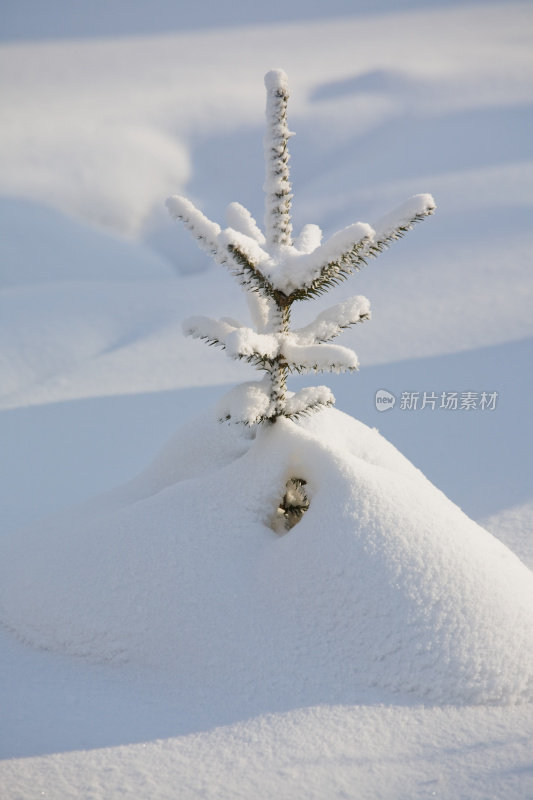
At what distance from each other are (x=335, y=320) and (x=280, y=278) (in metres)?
0.20

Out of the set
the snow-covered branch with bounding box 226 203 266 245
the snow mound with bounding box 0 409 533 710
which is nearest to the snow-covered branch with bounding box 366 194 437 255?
the snow-covered branch with bounding box 226 203 266 245

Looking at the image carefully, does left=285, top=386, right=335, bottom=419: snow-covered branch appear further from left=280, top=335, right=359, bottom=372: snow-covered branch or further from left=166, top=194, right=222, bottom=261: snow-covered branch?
left=166, top=194, right=222, bottom=261: snow-covered branch

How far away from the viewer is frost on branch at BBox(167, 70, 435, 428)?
231 cm

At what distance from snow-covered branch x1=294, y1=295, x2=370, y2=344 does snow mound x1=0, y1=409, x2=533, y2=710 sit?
11.0 inches

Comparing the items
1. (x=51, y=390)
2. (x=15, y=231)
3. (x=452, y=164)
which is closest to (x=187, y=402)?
(x=51, y=390)

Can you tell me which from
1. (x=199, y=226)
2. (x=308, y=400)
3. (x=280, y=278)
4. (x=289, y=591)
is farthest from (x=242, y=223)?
(x=289, y=591)

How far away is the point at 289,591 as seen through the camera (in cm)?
224

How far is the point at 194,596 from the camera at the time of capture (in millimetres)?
2270

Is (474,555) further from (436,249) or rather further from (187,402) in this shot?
(436,249)

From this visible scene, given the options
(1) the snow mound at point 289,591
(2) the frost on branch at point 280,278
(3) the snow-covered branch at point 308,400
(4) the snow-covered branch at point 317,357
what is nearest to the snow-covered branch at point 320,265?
(2) the frost on branch at point 280,278

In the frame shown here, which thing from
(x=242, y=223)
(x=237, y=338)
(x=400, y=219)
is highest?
(x=242, y=223)

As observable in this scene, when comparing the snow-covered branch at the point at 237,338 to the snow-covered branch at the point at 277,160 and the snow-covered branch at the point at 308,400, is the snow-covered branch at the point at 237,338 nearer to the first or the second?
the snow-covered branch at the point at 308,400

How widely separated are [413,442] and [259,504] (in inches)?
79.3

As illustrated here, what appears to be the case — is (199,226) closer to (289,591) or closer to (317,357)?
(317,357)
